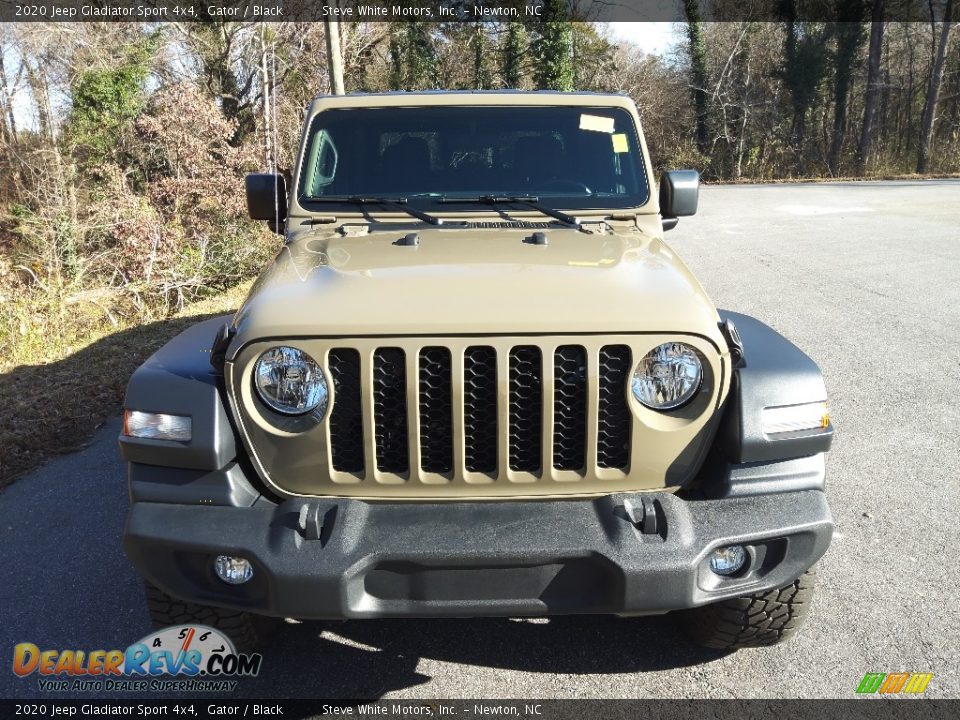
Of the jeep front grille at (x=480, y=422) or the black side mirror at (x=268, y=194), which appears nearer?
the jeep front grille at (x=480, y=422)

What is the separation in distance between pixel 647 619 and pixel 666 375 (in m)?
1.21

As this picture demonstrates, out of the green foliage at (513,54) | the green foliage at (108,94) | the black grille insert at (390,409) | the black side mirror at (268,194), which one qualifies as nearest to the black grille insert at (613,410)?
the black grille insert at (390,409)

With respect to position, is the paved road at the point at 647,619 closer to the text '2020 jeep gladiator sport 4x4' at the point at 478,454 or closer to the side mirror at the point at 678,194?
the text '2020 jeep gladiator sport 4x4' at the point at 478,454

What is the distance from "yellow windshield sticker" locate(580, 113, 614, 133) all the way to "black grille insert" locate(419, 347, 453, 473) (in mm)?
1939

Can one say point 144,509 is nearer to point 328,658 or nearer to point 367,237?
point 328,658

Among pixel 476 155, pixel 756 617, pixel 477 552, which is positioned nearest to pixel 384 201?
pixel 476 155

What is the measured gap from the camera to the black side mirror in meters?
3.80

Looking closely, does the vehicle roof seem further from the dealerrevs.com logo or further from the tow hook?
the dealerrevs.com logo

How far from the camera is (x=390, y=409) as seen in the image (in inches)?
92.4

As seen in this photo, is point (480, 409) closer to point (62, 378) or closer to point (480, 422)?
point (480, 422)

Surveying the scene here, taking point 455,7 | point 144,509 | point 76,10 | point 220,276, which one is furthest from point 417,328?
point 455,7

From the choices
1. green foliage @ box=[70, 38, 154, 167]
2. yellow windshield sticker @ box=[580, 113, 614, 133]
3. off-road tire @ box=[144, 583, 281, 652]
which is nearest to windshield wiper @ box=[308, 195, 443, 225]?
yellow windshield sticker @ box=[580, 113, 614, 133]

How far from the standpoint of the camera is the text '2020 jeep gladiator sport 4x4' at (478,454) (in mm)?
2199

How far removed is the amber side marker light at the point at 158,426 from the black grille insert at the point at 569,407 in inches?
44.4
